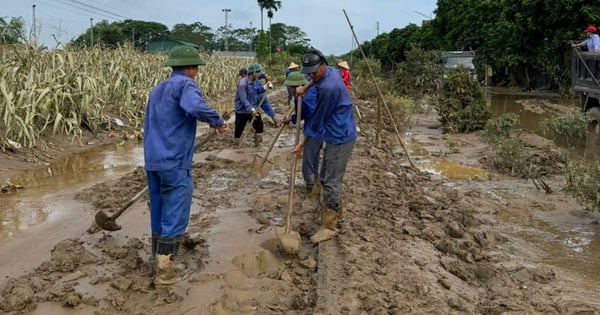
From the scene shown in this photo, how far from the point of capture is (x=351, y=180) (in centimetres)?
703

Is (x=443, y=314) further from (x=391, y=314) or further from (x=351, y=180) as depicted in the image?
(x=351, y=180)

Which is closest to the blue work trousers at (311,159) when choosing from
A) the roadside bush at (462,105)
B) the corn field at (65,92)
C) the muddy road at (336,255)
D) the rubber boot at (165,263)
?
the muddy road at (336,255)

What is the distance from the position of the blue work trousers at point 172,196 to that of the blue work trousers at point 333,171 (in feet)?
4.47

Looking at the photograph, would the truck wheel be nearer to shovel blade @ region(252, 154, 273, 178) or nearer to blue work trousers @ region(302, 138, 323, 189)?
blue work trousers @ region(302, 138, 323, 189)

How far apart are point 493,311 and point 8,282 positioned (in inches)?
136

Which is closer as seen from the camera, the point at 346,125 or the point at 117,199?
the point at 346,125

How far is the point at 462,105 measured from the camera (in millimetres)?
13422

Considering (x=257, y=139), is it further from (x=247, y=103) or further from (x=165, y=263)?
→ (x=165, y=263)

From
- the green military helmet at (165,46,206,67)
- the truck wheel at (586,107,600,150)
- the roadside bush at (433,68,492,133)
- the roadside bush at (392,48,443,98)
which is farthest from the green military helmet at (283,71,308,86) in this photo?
the roadside bush at (392,48,443,98)

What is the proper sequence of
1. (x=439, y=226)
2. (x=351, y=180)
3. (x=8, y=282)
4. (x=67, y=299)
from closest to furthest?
(x=67, y=299), (x=8, y=282), (x=439, y=226), (x=351, y=180)

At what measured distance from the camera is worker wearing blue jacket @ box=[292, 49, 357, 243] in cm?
480

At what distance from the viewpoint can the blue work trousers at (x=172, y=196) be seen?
13.3ft

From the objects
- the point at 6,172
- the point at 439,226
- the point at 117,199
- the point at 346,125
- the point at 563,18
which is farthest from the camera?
the point at 563,18

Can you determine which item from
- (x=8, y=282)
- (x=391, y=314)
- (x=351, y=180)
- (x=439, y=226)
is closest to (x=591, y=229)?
(x=439, y=226)
